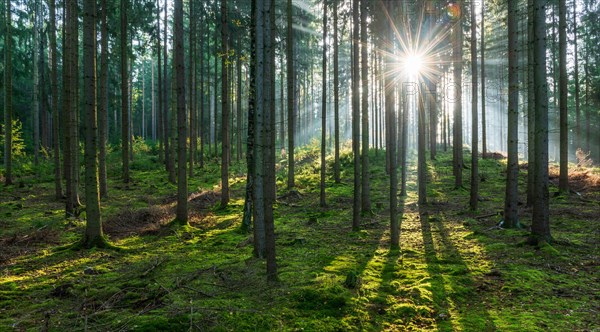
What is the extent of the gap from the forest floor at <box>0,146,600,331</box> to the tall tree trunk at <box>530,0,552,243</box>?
556 mm

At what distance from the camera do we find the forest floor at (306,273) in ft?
16.9

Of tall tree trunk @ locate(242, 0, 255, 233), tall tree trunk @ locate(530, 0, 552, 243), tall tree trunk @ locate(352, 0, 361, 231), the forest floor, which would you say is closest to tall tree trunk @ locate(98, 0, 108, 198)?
the forest floor

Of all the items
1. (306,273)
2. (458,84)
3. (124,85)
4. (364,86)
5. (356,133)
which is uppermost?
(124,85)

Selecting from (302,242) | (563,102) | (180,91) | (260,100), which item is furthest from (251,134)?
(563,102)

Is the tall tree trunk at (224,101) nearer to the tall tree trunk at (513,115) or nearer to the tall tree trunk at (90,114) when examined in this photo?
the tall tree trunk at (90,114)

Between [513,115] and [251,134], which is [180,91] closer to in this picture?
[251,134]

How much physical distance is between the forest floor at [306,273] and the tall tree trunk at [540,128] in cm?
56

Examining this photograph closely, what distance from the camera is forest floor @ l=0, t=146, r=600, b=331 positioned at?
5164 millimetres

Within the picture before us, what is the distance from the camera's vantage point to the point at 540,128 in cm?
885

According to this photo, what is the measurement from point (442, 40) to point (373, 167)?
9592mm

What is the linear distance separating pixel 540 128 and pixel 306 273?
666cm

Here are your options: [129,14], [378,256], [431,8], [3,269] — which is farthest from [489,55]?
[3,269]

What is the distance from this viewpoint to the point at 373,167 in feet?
88.1

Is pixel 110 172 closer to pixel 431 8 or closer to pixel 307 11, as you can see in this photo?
pixel 307 11
